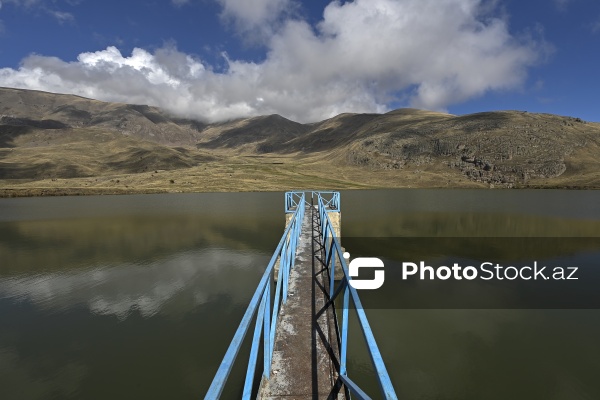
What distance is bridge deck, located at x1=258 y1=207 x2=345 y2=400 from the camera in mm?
5836

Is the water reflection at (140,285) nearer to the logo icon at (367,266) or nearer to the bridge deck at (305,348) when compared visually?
the logo icon at (367,266)

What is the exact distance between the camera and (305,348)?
23.1 ft

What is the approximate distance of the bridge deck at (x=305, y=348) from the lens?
5.84 metres

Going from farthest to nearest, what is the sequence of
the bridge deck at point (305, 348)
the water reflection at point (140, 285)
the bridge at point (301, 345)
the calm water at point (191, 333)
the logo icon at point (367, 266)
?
the logo icon at point (367, 266) → the water reflection at point (140, 285) → the calm water at point (191, 333) → the bridge deck at point (305, 348) → the bridge at point (301, 345)

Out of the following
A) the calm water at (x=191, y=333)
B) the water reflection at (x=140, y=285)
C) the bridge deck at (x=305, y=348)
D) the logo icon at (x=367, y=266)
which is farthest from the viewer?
the logo icon at (x=367, y=266)

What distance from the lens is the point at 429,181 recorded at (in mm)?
156375

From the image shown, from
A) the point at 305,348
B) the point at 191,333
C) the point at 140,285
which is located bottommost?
the point at 191,333

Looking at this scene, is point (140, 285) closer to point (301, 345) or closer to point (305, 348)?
point (301, 345)

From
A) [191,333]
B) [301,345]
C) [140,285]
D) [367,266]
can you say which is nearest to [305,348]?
[301,345]

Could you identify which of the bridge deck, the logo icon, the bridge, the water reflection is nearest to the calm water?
the water reflection

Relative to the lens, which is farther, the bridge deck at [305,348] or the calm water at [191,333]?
the calm water at [191,333]

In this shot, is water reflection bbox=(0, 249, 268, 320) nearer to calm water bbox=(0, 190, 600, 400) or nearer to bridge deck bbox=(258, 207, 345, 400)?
calm water bbox=(0, 190, 600, 400)

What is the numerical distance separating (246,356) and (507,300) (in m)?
14.4

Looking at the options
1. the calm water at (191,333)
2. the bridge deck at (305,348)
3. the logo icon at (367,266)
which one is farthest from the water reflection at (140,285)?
the bridge deck at (305,348)
